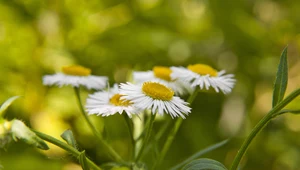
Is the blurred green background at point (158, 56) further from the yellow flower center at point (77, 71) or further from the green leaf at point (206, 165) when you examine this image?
the green leaf at point (206, 165)

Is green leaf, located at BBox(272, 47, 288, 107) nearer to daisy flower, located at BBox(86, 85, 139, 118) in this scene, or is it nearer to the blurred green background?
daisy flower, located at BBox(86, 85, 139, 118)

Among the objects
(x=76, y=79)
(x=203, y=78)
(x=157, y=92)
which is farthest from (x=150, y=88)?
(x=76, y=79)

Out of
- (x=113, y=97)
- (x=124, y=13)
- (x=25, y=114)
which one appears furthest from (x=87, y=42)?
A: (x=113, y=97)

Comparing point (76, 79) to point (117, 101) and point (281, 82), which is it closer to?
point (117, 101)

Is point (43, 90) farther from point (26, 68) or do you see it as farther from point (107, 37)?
point (107, 37)

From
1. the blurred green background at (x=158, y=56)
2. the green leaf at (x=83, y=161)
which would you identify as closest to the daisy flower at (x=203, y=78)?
the green leaf at (x=83, y=161)

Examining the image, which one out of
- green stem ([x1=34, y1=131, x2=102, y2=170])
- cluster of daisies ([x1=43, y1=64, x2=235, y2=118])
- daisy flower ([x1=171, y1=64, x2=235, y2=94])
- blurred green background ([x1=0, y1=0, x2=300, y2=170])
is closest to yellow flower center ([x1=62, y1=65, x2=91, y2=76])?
cluster of daisies ([x1=43, y1=64, x2=235, y2=118])

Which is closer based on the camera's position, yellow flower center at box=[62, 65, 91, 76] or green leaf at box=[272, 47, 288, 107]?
green leaf at box=[272, 47, 288, 107]
